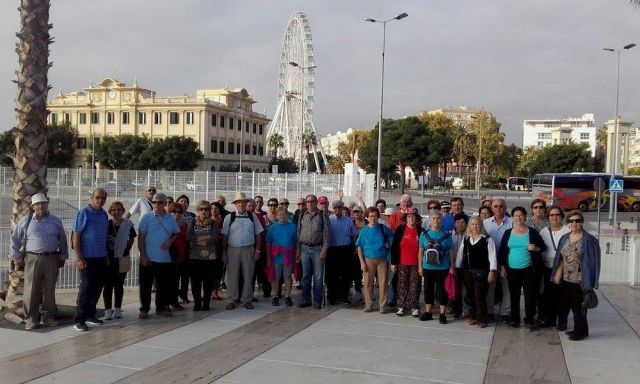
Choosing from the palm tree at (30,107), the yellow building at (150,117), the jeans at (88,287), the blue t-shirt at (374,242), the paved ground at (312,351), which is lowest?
the paved ground at (312,351)

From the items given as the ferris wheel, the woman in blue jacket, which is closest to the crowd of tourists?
the woman in blue jacket

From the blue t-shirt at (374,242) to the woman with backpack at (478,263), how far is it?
3.83 feet

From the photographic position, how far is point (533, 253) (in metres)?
7.88

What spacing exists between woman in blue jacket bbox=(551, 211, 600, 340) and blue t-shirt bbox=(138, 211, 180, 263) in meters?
5.12

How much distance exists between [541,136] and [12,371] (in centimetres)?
16301

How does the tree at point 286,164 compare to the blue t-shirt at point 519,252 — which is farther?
the tree at point 286,164

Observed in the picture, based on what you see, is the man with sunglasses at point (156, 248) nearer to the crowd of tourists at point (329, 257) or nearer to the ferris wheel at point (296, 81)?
the crowd of tourists at point (329, 257)

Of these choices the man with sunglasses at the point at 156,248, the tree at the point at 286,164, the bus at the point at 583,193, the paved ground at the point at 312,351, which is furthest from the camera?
the tree at the point at 286,164

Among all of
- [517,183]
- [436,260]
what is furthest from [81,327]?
[517,183]

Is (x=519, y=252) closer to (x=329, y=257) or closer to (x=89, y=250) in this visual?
(x=329, y=257)

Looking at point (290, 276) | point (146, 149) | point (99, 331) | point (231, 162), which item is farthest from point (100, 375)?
point (231, 162)

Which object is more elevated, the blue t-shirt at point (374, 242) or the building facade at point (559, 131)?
the building facade at point (559, 131)

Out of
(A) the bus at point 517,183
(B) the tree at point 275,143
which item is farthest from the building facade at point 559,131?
(B) the tree at point 275,143

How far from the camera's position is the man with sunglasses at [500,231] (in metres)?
8.32
